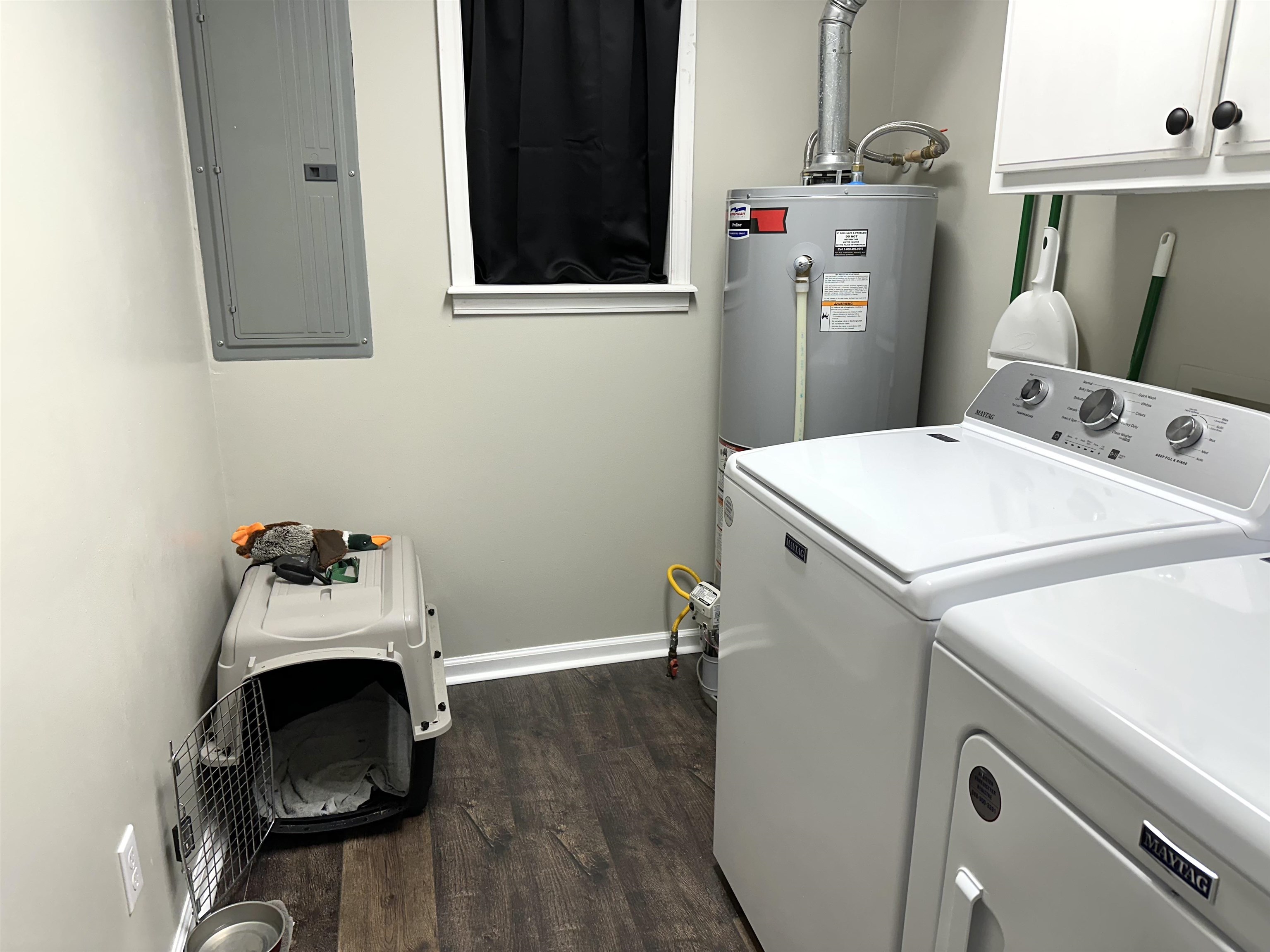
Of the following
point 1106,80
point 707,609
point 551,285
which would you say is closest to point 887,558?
point 1106,80

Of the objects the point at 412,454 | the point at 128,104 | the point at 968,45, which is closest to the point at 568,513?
the point at 412,454

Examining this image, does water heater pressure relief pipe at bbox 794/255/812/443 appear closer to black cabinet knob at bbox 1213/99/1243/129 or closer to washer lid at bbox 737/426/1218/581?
washer lid at bbox 737/426/1218/581

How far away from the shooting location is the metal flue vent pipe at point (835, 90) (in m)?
2.19

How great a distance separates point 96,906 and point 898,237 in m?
2.09

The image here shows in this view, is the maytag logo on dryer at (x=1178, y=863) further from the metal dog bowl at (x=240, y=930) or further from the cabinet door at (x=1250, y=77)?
the metal dog bowl at (x=240, y=930)

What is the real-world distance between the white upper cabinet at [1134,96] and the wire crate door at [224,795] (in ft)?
6.13

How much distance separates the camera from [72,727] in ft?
3.86

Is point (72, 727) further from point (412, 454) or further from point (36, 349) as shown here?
point (412, 454)

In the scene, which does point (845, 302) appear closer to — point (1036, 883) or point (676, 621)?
point (676, 621)

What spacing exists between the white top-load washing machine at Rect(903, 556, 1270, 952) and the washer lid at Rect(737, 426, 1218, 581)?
10 cm

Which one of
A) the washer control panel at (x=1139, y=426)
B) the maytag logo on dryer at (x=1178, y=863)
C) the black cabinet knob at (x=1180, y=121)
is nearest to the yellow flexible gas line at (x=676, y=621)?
the washer control panel at (x=1139, y=426)

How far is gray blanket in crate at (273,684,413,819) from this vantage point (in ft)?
6.57

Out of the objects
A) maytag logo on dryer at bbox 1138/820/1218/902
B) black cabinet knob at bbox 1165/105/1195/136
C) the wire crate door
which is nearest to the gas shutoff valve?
the wire crate door

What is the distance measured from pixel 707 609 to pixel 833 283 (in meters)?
0.96
